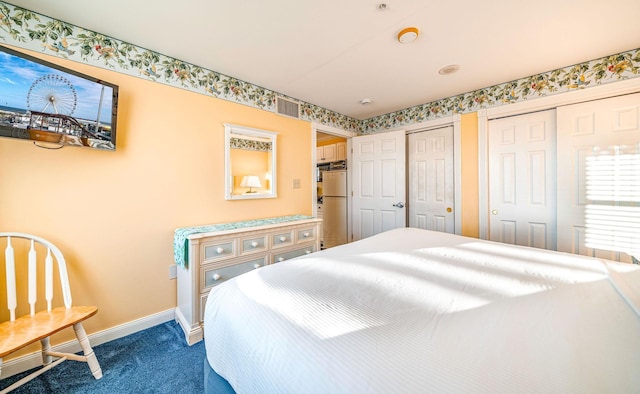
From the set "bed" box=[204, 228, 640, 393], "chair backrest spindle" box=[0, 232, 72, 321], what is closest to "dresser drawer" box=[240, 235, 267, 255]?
"bed" box=[204, 228, 640, 393]

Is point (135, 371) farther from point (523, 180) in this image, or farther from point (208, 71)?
point (523, 180)

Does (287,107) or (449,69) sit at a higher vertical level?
(449,69)

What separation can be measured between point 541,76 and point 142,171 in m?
3.91

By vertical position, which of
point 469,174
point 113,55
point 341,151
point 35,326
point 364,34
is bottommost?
point 35,326

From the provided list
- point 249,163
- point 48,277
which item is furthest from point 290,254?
point 48,277

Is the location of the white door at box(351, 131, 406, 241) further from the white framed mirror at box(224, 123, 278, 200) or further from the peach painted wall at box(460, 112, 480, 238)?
the white framed mirror at box(224, 123, 278, 200)

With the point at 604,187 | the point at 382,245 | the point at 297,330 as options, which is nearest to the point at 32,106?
the point at 297,330

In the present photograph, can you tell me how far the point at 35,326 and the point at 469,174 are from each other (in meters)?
3.89

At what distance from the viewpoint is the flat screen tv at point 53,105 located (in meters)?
1.32

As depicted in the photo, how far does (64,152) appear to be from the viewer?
64.7 inches

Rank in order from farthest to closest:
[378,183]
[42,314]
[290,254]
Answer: [378,183], [290,254], [42,314]

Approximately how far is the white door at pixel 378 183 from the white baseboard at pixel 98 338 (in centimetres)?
266

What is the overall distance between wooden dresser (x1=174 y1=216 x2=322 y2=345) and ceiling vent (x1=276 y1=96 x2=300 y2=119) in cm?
140

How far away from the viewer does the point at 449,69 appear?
7.52 feet
